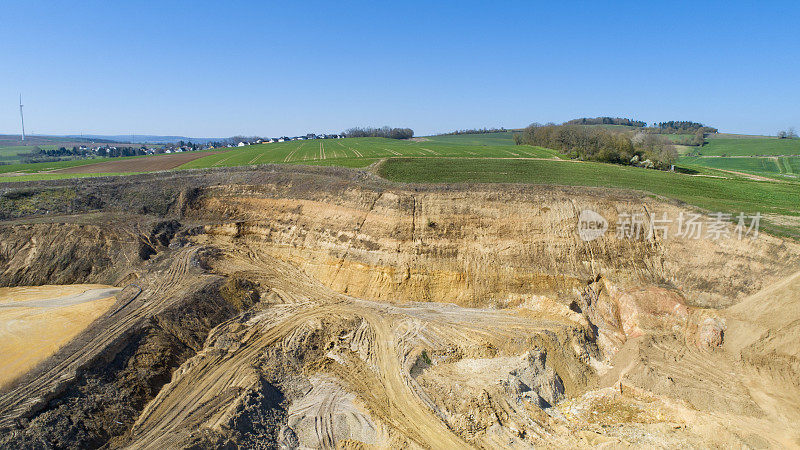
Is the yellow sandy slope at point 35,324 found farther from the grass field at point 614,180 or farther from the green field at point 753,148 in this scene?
the green field at point 753,148

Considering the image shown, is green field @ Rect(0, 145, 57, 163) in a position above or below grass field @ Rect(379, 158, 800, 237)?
above

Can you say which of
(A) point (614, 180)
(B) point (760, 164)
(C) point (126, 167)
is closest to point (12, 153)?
(C) point (126, 167)

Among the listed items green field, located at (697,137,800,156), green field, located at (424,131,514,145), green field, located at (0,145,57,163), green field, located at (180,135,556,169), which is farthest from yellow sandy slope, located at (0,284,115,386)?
green field, located at (0,145,57,163)

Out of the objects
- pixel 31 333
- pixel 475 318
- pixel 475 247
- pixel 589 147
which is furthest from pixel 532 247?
pixel 589 147

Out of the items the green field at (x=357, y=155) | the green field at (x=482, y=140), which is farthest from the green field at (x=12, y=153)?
the green field at (x=482, y=140)

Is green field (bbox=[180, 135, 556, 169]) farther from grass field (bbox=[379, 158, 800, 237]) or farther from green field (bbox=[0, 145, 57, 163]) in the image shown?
green field (bbox=[0, 145, 57, 163])

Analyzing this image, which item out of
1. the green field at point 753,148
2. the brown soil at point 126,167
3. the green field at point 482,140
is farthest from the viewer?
the green field at point 482,140
